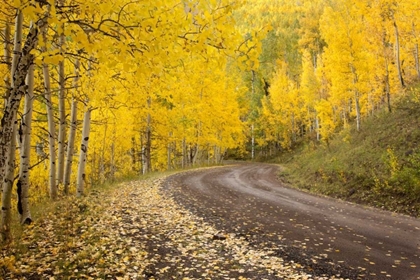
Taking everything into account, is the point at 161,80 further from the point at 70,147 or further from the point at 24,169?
the point at 70,147

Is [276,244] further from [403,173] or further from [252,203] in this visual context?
[403,173]

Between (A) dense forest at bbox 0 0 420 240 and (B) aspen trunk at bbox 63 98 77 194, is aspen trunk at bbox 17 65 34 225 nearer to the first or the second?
(A) dense forest at bbox 0 0 420 240

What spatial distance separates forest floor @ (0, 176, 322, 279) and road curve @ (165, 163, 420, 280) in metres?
0.62

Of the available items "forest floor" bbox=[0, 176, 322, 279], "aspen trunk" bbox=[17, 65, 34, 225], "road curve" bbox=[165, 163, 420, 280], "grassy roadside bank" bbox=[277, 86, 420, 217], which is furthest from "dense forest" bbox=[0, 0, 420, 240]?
"road curve" bbox=[165, 163, 420, 280]

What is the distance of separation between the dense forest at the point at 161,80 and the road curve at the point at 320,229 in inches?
149

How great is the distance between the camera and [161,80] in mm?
6566

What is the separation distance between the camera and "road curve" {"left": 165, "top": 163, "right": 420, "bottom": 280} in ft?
19.5

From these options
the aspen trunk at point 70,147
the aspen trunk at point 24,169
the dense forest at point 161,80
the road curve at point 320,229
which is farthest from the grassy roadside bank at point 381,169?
the aspen trunk at point 24,169

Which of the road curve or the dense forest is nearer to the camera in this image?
the dense forest

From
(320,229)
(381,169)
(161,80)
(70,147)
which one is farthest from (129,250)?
(381,169)

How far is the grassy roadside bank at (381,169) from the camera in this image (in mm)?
11414

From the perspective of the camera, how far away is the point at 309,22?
162 ft

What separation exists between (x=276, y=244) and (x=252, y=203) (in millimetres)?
4520

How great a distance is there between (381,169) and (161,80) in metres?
10.8
